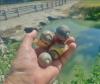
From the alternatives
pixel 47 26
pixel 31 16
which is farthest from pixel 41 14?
pixel 47 26

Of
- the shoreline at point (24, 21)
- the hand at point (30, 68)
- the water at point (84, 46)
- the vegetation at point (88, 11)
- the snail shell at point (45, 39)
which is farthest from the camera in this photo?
the vegetation at point (88, 11)

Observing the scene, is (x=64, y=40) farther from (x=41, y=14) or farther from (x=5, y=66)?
(x=41, y=14)

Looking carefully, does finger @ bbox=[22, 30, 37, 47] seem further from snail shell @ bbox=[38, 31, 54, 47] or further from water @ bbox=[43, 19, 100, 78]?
water @ bbox=[43, 19, 100, 78]

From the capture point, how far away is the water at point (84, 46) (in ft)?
46.6

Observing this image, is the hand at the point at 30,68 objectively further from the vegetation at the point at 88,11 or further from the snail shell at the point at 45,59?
the vegetation at the point at 88,11

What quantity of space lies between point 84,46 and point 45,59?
15.5 m

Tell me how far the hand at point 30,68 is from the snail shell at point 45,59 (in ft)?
0.14

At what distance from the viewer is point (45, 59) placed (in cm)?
324

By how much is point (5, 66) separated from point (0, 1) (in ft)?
136

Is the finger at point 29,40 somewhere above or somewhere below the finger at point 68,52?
above

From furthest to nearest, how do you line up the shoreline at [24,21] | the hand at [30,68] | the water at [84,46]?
the shoreline at [24,21], the water at [84,46], the hand at [30,68]

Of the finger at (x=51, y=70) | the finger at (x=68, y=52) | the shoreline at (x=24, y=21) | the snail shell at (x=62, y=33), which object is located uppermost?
the snail shell at (x=62, y=33)

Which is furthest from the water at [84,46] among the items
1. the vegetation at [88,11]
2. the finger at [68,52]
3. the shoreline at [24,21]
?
the finger at [68,52]

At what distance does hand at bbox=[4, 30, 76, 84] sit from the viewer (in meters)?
3.23
